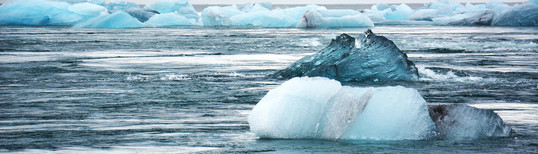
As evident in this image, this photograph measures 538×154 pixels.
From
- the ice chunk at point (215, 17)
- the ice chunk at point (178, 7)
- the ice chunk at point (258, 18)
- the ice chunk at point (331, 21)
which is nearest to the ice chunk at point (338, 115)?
the ice chunk at point (331, 21)

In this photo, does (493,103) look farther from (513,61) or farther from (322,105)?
(513,61)

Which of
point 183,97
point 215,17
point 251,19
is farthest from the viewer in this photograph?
point 215,17

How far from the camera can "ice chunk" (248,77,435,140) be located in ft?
19.2

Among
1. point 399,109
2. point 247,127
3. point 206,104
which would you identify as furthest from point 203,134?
point 206,104

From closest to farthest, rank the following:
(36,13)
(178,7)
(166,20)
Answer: (36,13)
(166,20)
(178,7)

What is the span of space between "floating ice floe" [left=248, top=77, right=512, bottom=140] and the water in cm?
12

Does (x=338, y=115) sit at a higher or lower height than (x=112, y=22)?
higher

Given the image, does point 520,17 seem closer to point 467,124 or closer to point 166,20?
point 166,20

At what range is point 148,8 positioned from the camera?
4947cm

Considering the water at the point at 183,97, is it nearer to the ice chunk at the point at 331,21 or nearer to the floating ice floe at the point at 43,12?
the ice chunk at the point at 331,21

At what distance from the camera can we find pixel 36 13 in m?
39.1

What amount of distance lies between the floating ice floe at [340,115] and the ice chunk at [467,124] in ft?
0.06

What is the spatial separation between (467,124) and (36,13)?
3548 centimetres

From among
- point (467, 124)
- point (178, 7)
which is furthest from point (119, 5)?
point (467, 124)
